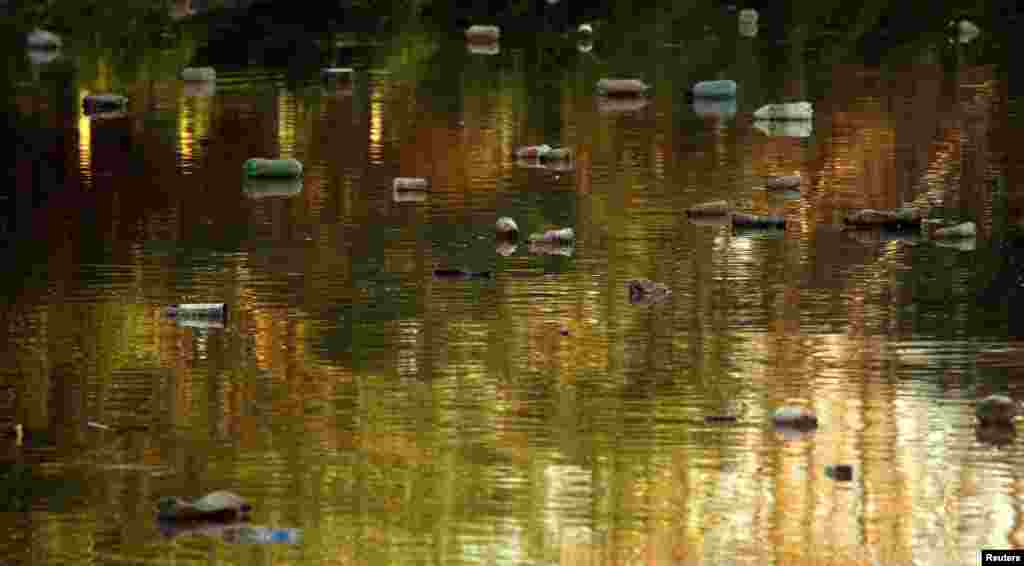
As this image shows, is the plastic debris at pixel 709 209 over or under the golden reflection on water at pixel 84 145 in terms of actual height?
under

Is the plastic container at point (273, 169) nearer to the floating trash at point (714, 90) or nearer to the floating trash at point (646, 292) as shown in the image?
the floating trash at point (646, 292)

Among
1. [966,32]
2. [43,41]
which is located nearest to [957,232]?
[966,32]

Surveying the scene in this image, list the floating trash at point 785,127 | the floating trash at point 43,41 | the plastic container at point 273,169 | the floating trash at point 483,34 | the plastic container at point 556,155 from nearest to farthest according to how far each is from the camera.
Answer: the plastic container at point 273,169
the plastic container at point 556,155
the floating trash at point 785,127
the floating trash at point 483,34
the floating trash at point 43,41

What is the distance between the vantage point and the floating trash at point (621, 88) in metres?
38.8

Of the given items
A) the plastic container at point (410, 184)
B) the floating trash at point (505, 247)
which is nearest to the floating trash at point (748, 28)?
the plastic container at point (410, 184)

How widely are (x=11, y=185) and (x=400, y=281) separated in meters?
9.31

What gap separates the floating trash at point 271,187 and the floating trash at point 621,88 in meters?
9.37

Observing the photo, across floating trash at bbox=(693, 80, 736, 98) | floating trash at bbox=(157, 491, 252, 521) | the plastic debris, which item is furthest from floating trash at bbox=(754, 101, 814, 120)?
floating trash at bbox=(157, 491, 252, 521)

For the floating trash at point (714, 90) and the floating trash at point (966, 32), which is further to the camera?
the floating trash at point (966, 32)

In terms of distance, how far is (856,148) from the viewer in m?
31.6

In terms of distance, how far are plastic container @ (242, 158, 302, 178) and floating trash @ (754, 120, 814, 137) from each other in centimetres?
582

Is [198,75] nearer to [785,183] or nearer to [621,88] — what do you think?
[621,88]

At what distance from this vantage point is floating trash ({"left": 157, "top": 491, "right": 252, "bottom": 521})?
15.7m

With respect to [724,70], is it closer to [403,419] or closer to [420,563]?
[403,419]
